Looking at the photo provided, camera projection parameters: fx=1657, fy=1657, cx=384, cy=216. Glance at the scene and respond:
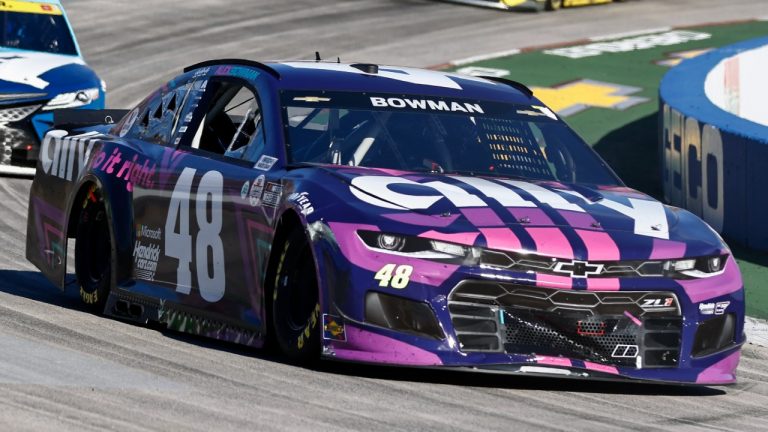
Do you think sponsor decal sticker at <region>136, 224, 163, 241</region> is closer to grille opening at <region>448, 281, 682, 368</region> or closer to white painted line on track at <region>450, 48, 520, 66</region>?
grille opening at <region>448, 281, 682, 368</region>

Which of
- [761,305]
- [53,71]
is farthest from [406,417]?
[53,71]

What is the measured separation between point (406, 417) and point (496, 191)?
1531 mm

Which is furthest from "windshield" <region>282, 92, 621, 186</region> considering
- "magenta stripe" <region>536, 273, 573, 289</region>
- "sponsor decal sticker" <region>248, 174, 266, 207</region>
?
"magenta stripe" <region>536, 273, 573, 289</region>

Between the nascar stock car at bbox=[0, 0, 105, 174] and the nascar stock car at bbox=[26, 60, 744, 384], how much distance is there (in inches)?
213

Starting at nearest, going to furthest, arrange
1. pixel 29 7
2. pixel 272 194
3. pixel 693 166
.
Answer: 1. pixel 272 194
2. pixel 693 166
3. pixel 29 7

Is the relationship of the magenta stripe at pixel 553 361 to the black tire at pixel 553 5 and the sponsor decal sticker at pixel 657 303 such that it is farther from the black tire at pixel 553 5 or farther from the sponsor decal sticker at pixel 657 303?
the black tire at pixel 553 5

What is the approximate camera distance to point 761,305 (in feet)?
31.9

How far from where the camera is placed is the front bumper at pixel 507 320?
20.4 feet

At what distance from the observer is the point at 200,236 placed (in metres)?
7.45

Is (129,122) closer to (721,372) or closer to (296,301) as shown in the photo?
(296,301)

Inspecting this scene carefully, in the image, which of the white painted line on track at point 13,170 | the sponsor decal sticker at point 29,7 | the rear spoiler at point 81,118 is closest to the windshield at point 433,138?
the rear spoiler at point 81,118

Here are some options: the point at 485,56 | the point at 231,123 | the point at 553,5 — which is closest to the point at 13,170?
the point at 231,123

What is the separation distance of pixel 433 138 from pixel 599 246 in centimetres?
129

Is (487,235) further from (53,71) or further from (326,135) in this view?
(53,71)
